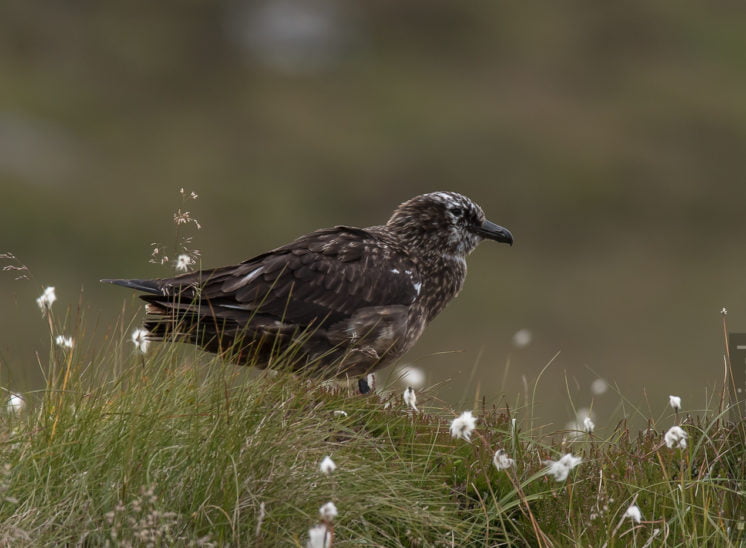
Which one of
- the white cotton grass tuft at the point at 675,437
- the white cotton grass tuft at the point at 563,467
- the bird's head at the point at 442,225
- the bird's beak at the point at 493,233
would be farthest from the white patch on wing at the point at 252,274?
the white cotton grass tuft at the point at 675,437

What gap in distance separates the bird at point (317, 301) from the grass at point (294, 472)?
762 millimetres

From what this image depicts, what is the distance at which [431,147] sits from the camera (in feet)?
284

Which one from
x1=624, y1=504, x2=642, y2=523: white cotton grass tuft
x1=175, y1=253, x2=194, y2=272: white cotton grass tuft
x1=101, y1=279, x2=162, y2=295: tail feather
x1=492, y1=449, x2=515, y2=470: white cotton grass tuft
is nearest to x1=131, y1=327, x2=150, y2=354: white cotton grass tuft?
x1=101, y1=279, x2=162, y2=295: tail feather

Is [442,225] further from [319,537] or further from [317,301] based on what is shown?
[319,537]

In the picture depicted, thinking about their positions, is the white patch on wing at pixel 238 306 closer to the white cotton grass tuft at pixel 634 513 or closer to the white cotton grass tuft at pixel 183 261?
the white cotton grass tuft at pixel 183 261

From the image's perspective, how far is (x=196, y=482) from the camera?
4844 mm

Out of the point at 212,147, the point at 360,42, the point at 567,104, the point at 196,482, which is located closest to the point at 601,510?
the point at 196,482

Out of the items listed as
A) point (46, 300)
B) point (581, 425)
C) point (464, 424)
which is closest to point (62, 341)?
point (46, 300)

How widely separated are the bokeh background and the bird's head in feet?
131

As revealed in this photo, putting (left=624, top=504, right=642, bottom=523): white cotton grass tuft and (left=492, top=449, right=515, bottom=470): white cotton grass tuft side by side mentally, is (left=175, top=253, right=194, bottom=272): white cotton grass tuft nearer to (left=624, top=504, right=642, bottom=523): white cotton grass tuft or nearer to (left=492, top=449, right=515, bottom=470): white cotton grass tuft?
(left=492, top=449, right=515, bottom=470): white cotton grass tuft

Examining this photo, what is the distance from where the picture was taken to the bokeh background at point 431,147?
66438 millimetres

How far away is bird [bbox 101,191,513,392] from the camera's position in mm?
6801

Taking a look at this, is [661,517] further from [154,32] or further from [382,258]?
[154,32]

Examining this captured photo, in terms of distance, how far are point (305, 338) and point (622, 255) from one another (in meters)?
74.1
